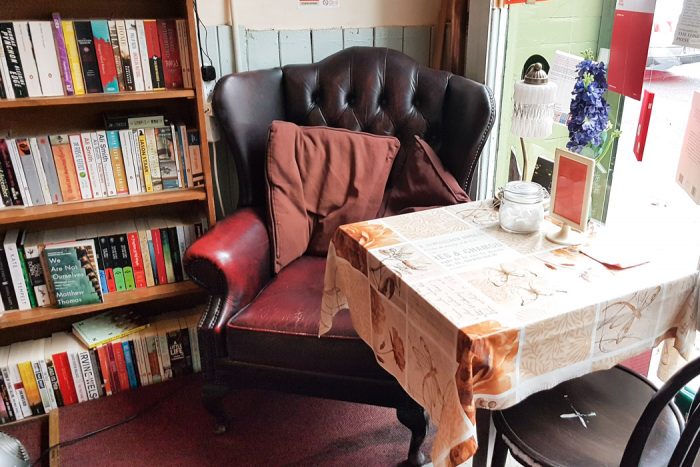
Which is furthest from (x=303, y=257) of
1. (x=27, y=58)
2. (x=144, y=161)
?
(x=27, y=58)

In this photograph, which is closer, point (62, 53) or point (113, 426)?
point (62, 53)

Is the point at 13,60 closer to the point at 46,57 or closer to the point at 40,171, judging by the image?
the point at 46,57

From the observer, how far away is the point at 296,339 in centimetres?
161

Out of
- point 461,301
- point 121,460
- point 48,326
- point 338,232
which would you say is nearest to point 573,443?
point 461,301

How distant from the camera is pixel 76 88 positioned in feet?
5.96

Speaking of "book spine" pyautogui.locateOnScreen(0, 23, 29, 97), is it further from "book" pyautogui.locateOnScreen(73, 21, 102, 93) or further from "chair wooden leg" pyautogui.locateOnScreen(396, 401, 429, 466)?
"chair wooden leg" pyautogui.locateOnScreen(396, 401, 429, 466)

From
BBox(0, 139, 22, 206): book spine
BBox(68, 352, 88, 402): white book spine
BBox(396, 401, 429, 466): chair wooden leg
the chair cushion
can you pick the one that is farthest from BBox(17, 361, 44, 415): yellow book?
BBox(396, 401, 429, 466): chair wooden leg

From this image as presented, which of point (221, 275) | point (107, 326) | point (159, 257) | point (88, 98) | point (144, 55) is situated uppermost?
point (144, 55)

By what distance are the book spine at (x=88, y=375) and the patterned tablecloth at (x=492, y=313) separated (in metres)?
1.15

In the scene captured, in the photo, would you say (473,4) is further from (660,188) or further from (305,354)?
(305,354)

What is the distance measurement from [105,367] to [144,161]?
75 cm

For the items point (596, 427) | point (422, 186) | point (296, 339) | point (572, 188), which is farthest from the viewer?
point (422, 186)

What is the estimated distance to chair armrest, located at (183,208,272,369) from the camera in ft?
5.49

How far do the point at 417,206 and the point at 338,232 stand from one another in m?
0.58
